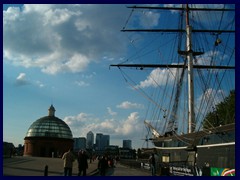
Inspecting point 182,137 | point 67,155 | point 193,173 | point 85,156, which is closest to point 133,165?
point 182,137

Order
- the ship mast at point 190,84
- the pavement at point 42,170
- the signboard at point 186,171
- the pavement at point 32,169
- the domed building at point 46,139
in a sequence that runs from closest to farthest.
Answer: the pavement at point 32,169 → the pavement at point 42,170 → the signboard at point 186,171 → the ship mast at point 190,84 → the domed building at point 46,139

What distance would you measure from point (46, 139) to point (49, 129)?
2.41 meters

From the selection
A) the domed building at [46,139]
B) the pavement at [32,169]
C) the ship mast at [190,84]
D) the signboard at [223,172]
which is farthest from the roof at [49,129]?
the signboard at [223,172]

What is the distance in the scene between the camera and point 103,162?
19.1 m

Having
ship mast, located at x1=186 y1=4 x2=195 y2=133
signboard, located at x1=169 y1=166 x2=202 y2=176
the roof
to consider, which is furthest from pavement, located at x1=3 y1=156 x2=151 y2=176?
the roof

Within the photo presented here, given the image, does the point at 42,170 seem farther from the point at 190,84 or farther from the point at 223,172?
the point at 190,84

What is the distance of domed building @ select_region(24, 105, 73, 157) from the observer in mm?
68688

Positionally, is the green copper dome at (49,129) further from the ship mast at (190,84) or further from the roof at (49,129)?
the ship mast at (190,84)

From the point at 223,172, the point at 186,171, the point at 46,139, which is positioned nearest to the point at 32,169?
the point at 186,171

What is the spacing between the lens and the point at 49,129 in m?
70.4

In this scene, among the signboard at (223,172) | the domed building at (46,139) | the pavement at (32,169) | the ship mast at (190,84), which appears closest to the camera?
the signboard at (223,172)

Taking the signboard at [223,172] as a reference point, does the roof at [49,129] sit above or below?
above

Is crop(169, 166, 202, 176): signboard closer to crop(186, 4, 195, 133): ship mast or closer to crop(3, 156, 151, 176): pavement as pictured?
crop(3, 156, 151, 176): pavement

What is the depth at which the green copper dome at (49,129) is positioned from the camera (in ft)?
229
